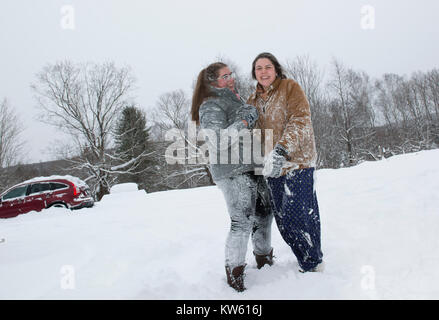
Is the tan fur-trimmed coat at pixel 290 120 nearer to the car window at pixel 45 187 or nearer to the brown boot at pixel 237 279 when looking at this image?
the brown boot at pixel 237 279

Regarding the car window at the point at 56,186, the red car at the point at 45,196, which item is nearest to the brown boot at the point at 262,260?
the red car at the point at 45,196

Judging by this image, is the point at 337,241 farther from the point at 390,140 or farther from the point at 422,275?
the point at 390,140

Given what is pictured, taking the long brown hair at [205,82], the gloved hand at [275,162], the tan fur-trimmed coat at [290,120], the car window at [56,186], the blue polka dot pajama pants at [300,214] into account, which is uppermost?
the long brown hair at [205,82]

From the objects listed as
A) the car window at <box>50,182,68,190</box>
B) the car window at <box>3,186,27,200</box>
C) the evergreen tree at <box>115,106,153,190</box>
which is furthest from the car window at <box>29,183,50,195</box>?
the evergreen tree at <box>115,106,153,190</box>

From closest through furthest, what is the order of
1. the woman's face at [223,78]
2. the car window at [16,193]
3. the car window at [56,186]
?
the woman's face at [223,78], the car window at [56,186], the car window at [16,193]

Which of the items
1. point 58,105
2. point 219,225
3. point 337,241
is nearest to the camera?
point 337,241

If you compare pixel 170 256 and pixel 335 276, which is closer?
pixel 335 276

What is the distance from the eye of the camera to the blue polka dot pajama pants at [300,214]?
1838 mm

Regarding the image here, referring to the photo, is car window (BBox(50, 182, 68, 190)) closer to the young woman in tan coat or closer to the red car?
the red car

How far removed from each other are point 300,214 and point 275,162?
44 cm

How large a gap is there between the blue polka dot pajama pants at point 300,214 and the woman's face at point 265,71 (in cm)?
76

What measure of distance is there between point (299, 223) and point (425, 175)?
10.1ft

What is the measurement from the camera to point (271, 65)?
2.04 metres
